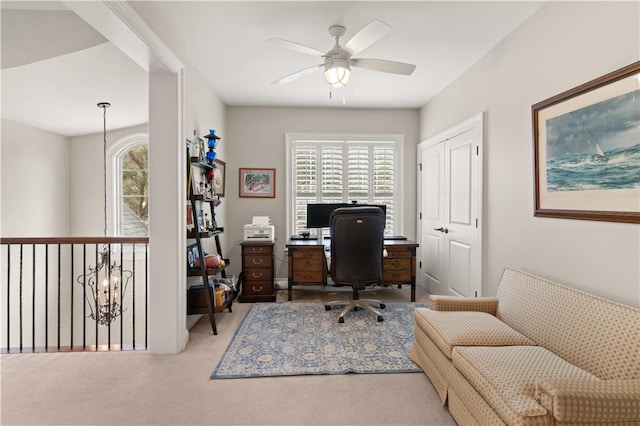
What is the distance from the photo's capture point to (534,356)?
170 centimetres

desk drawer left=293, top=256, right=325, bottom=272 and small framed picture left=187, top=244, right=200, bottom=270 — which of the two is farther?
desk drawer left=293, top=256, right=325, bottom=272

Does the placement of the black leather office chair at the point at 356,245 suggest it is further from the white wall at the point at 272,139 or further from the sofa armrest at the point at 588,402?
the sofa armrest at the point at 588,402

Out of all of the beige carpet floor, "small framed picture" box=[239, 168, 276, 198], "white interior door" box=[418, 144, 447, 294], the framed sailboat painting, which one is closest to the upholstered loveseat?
the beige carpet floor

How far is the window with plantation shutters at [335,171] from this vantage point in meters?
4.85

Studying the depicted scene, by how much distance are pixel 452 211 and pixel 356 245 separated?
136 cm

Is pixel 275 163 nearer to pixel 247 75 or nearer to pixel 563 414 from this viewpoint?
pixel 247 75

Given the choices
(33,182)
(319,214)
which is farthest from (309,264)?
(33,182)

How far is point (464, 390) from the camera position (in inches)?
66.6

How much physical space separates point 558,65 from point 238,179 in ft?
12.6

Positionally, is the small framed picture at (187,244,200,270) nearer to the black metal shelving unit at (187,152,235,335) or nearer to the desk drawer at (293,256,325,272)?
the black metal shelving unit at (187,152,235,335)

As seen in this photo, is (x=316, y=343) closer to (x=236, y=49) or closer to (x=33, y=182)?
(x=236, y=49)

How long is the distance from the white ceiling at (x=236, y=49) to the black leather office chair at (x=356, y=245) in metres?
1.59

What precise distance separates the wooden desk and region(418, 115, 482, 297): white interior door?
416 mm

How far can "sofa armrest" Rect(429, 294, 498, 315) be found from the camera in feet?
7.91
